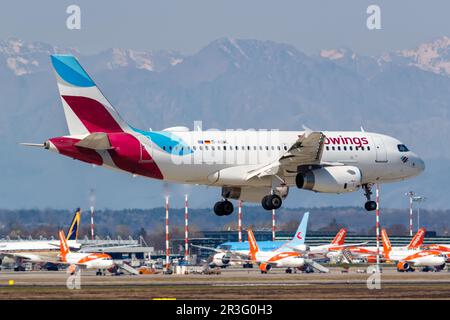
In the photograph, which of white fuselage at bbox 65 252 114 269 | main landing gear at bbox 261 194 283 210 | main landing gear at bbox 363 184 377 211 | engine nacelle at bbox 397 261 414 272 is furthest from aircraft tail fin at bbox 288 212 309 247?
main landing gear at bbox 261 194 283 210

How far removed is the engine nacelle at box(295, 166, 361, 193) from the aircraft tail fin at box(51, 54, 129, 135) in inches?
489

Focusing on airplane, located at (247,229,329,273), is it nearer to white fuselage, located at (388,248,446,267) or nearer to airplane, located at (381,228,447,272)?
airplane, located at (381,228,447,272)

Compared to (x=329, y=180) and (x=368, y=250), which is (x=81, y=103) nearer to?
(x=329, y=180)

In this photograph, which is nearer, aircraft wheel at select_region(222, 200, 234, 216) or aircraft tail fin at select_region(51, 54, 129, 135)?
aircraft tail fin at select_region(51, 54, 129, 135)

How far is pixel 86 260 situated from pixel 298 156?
50026 mm

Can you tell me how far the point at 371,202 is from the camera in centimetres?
9681

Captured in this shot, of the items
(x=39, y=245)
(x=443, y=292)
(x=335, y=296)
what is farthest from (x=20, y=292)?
(x=39, y=245)

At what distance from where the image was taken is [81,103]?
9144 centimetres

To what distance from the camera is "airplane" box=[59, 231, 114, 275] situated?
135 meters

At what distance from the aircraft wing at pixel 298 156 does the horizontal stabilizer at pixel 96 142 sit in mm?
10308

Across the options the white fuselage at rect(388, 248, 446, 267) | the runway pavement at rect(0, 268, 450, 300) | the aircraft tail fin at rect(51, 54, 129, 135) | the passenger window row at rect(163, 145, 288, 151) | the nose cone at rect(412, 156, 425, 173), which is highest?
the aircraft tail fin at rect(51, 54, 129, 135)
